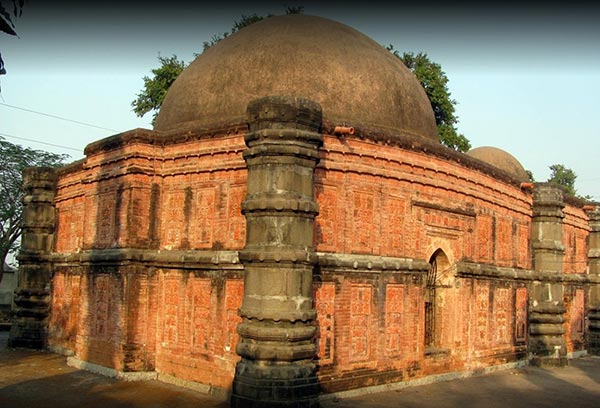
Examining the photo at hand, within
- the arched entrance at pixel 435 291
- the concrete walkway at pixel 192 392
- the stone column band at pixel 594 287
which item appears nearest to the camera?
the concrete walkway at pixel 192 392

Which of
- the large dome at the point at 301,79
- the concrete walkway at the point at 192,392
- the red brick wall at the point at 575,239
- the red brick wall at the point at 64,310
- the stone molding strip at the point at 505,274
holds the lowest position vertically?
the concrete walkway at the point at 192,392

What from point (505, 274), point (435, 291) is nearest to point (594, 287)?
point (505, 274)

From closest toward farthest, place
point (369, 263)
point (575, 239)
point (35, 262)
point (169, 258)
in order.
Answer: point (369, 263), point (169, 258), point (35, 262), point (575, 239)

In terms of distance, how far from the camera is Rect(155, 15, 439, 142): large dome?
12203 mm

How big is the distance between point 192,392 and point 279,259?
9.89 feet

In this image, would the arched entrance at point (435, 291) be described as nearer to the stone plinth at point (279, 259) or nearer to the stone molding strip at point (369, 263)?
the stone molding strip at point (369, 263)

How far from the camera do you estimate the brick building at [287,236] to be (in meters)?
9.80

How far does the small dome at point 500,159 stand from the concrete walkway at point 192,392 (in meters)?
7.73

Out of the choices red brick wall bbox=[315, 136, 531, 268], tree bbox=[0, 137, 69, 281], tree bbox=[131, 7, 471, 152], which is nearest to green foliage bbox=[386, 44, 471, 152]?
tree bbox=[131, 7, 471, 152]

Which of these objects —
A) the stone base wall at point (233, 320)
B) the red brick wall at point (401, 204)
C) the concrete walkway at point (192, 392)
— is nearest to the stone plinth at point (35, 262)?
the concrete walkway at point (192, 392)

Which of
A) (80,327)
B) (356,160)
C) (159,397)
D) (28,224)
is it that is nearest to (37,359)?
(80,327)

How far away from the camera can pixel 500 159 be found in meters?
20.5

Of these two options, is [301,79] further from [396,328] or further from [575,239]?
[575,239]

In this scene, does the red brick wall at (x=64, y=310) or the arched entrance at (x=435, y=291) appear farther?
the red brick wall at (x=64, y=310)
